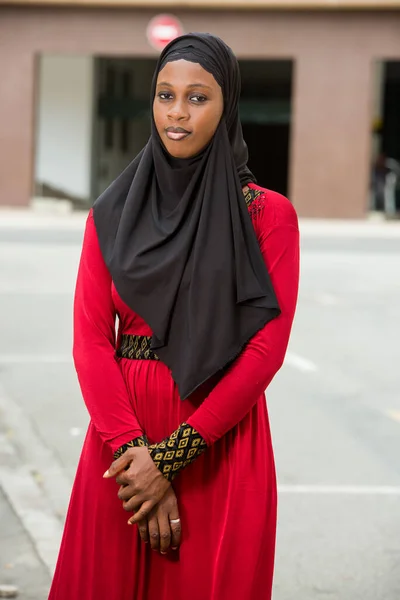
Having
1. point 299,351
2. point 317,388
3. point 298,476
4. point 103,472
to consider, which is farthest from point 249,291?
point 299,351

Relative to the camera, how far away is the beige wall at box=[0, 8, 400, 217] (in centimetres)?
3011

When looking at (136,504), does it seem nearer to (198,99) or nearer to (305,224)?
(198,99)

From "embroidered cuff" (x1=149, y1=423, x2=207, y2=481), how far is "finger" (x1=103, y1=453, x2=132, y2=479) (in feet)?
0.20

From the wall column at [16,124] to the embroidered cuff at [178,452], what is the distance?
2879 cm

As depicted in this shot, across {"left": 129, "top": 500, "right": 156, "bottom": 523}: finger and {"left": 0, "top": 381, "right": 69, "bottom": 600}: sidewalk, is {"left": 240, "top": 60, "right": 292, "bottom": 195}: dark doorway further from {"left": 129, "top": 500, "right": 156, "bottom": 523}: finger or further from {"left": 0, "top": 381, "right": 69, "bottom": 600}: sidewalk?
{"left": 129, "top": 500, "right": 156, "bottom": 523}: finger

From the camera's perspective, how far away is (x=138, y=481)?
288cm

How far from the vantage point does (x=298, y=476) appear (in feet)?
21.7

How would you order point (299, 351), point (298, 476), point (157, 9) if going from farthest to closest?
point (157, 9) → point (299, 351) → point (298, 476)

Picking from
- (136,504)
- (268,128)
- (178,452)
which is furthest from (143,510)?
(268,128)

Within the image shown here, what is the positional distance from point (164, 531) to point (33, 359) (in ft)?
24.1

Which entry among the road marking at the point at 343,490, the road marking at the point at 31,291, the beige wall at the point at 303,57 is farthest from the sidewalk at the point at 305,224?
the road marking at the point at 343,490

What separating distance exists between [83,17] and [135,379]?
28469 millimetres

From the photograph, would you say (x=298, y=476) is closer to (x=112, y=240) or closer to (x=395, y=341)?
(x=112, y=240)

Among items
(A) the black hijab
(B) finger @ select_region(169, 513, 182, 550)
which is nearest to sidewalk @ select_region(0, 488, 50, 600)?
(B) finger @ select_region(169, 513, 182, 550)
